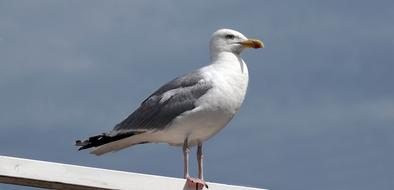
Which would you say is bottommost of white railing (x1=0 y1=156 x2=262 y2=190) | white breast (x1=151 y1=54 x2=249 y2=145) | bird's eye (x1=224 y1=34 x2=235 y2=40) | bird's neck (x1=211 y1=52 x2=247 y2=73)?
white railing (x1=0 y1=156 x2=262 y2=190)

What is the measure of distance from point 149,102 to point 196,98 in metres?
0.55

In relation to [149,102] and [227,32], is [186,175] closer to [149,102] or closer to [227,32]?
[149,102]

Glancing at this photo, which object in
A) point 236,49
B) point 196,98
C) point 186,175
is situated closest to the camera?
point 186,175

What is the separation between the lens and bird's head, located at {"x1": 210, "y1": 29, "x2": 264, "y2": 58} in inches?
290

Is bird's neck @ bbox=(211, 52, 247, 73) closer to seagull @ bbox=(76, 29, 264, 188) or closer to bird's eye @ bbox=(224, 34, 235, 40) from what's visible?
seagull @ bbox=(76, 29, 264, 188)

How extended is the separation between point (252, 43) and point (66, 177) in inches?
131

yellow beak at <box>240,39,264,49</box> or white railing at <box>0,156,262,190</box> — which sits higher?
yellow beak at <box>240,39,264,49</box>

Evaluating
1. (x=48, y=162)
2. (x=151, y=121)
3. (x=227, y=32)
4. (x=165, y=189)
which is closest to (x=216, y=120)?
(x=151, y=121)

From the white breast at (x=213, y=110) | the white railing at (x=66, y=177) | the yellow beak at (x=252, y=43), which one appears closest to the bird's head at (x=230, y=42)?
the yellow beak at (x=252, y=43)

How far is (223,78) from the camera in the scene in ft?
22.6

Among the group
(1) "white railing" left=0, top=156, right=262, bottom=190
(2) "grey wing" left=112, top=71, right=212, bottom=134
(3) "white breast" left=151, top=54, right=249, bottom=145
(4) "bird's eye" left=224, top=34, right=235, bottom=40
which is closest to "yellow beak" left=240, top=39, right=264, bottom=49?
(4) "bird's eye" left=224, top=34, right=235, bottom=40

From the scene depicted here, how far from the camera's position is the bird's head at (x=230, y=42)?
7359 millimetres

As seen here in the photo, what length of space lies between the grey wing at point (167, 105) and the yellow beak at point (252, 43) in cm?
61

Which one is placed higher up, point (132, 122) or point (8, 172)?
point (132, 122)
